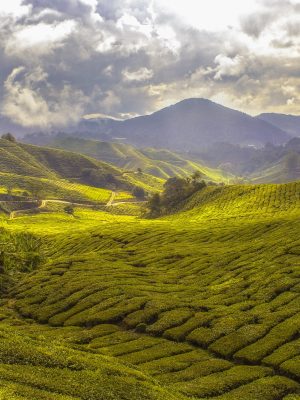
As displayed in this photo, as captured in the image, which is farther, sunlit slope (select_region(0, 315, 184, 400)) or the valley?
the valley

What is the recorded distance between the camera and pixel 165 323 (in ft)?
227

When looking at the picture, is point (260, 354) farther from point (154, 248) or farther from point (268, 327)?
point (154, 248)

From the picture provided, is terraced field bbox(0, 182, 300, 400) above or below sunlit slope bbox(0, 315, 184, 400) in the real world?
below

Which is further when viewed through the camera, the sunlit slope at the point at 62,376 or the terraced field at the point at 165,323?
the terraced field at the point at 165,323

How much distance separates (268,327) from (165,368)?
1693cm

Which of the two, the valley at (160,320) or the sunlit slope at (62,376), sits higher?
Result: the sunlit slope at (62,376)

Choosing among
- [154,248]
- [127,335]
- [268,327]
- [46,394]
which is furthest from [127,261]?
[46,394]

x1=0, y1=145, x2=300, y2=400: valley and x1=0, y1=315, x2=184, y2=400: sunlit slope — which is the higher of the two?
x1=0, y1=315, x2=184, y2=400: sunlit slope

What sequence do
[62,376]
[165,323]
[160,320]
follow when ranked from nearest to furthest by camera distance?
1. [62,376]
2. [165,323]
3. [160,320]

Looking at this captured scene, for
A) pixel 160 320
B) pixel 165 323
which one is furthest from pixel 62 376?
pixel 160 320

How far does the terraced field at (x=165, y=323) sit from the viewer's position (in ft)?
140

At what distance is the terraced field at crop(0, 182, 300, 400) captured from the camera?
42656mm

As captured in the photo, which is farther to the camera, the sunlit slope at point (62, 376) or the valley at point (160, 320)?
the valley at point (160, 320)

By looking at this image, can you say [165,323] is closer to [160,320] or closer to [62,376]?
[160,320]
